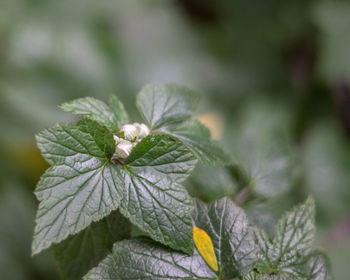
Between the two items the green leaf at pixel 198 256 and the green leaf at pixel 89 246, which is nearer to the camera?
the green leaf at pixel 198 256

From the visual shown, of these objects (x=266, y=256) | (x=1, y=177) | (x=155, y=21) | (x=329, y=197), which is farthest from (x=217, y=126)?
(x=266, y=256)

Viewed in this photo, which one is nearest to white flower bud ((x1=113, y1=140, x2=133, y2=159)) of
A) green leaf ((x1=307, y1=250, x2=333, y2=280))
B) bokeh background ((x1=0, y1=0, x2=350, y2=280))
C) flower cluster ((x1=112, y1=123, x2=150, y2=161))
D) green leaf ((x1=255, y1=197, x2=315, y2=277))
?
flower cluster ((x1=112, y1=123, x2=150, y2=161))

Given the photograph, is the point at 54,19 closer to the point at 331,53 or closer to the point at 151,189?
the point at 331,53

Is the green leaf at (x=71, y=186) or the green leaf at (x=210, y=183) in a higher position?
the green leaf at (x=210, y=183)

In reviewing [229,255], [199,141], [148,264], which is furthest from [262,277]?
[199,141]

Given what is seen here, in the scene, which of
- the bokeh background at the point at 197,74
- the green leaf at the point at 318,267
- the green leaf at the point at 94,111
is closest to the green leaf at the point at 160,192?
the green leaf at the point at 94,111

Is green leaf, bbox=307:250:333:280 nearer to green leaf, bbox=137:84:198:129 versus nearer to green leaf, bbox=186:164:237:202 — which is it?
green leaf, bbox=186:164:237:202

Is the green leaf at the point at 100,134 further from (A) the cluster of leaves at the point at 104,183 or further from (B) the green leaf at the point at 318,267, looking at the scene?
(B) the green leaf at the point at 318,267
